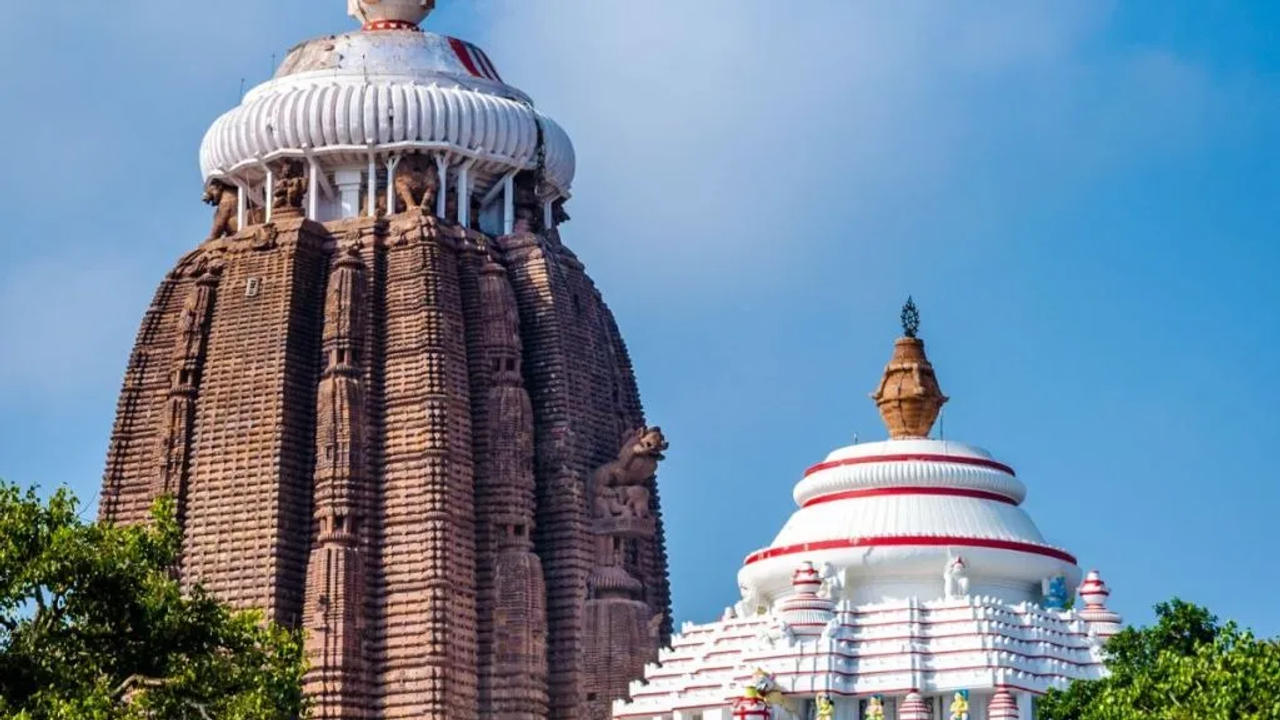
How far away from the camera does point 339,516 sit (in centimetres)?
7725

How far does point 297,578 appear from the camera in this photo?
77500 mm

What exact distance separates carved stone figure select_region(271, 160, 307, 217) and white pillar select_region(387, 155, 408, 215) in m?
1.96

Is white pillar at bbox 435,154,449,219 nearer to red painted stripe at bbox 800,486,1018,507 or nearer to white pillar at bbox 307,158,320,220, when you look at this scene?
white pillar at bbox 307,158,320,220

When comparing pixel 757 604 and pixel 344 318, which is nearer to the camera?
pixel 757 604

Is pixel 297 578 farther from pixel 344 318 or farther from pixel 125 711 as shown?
pixel 125 711

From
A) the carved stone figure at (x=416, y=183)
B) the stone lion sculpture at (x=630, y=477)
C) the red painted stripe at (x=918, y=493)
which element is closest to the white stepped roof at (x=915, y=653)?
the red painted stripe at (x=918, y=493)

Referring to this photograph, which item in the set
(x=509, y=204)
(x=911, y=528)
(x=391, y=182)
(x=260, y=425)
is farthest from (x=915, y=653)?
(x=509, y=204)

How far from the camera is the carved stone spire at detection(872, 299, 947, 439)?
6669 cm

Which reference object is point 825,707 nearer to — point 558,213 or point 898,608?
point 898,608

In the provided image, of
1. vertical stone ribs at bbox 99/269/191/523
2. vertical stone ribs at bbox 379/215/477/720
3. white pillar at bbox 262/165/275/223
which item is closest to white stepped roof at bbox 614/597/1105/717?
vertical stone ribs at bbox 379/215/477/720

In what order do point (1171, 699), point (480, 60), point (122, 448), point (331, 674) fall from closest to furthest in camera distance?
point (1171, 699), point (331, 674), point (122, 448), point (480, 60)

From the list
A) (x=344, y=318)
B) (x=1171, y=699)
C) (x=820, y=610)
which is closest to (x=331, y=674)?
(x=344, y=318)

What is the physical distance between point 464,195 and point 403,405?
698cm

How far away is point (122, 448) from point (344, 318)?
607 cm
